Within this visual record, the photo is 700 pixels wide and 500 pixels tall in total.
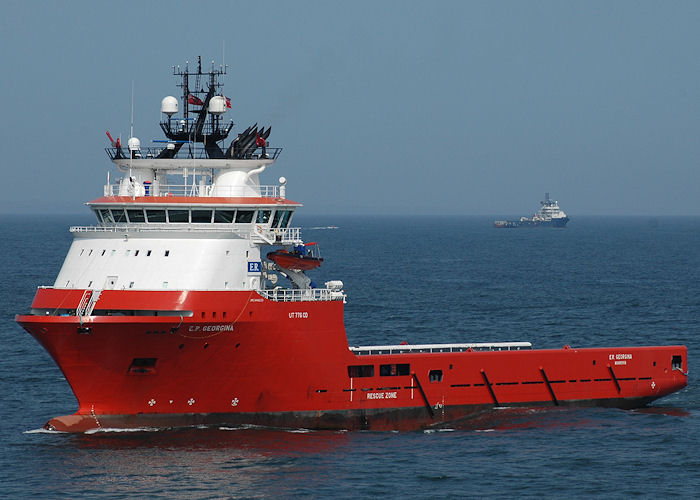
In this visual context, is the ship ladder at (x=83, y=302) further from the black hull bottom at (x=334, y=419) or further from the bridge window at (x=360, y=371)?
the bridge window at (x=360, y=371)

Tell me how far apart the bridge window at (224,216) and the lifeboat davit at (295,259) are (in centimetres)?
178

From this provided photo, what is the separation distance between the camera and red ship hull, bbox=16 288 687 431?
3172 centimetres

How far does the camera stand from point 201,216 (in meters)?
33.8

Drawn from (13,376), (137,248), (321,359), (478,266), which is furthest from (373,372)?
(478,266)

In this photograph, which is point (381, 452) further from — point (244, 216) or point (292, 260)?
point (244, 216)

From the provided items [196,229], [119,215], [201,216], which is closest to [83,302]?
[119,215]

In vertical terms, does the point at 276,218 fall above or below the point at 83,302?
above

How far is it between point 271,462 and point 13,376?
52.5ft

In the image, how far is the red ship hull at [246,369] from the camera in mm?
31719

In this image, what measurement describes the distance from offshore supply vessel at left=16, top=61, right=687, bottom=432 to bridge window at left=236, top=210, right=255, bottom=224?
55 mm

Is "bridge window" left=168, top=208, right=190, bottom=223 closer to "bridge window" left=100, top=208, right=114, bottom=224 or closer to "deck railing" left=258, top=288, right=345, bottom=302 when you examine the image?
"bridge window" left=100, top=208, right=114, bottom=224

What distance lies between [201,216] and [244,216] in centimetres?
131

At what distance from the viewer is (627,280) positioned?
88375 millimetres

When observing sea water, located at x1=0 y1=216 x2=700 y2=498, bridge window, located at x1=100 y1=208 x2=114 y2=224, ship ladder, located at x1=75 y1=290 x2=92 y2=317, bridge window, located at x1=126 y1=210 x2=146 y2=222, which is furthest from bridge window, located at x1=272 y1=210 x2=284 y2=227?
sea water, located at x1=0 y1=216 x2=700 y2=498
